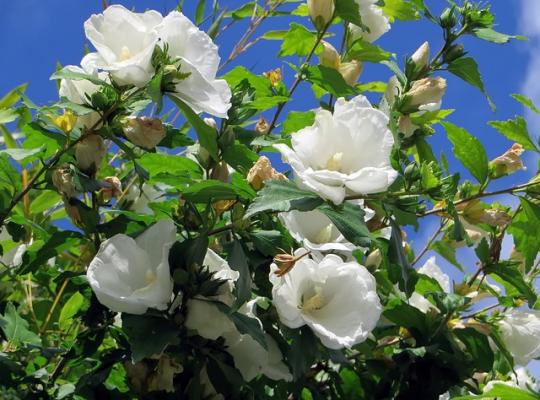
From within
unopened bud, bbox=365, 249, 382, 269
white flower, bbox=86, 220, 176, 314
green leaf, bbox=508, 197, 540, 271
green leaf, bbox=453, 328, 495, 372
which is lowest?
green leaf, bbox=453, 328, 495, 372

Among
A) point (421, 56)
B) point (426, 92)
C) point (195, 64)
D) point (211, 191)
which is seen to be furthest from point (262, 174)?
point (421, 56)

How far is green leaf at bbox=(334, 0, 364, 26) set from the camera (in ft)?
4.74

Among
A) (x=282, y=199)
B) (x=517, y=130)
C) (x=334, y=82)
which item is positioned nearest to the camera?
(x=282, y=199)

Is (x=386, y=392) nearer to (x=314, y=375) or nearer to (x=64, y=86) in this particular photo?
(x=314, y=375)

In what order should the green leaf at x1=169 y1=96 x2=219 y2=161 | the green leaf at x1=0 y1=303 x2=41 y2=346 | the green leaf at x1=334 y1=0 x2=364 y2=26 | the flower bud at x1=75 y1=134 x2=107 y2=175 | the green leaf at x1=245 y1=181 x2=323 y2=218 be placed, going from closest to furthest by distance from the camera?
the green leaf at x1=245 y1=181 x2=323 y2=218 < the green leaf at x1=169 y1=96 x2=219 y2=161 < the flower bud at x1=75 y1=134 x2=107 y2=175 < the green leaf at x1=0 y1=303 x2=41 y2=346 < the green leaf at x1=334 y1=0 x2=364 y2=26

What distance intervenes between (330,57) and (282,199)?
0.53 metres

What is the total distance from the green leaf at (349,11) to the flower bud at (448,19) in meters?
0.17

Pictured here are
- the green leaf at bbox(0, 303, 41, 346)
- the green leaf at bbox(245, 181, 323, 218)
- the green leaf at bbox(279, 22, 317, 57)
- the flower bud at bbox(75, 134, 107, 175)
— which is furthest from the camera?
the green leaf at bbox(279, 22, 317, 57)

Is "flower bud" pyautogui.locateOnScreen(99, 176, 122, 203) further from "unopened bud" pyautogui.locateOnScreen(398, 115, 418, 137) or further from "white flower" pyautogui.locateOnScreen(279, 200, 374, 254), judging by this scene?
"unopened bud" pyautogui.locateOnScreen(398, 115, 418, 137)

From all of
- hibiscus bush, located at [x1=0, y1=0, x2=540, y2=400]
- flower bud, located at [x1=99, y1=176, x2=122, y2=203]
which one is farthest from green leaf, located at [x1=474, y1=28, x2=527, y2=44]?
flower bud, located at [x1=99, y1=176, x2=122, y2=203]

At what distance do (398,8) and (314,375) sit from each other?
71 centimetres

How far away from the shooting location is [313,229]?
121cm

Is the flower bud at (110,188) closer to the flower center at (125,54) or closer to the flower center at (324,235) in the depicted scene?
the flower center at (125,54)

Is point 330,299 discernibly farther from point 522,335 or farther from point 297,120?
point 522,335
